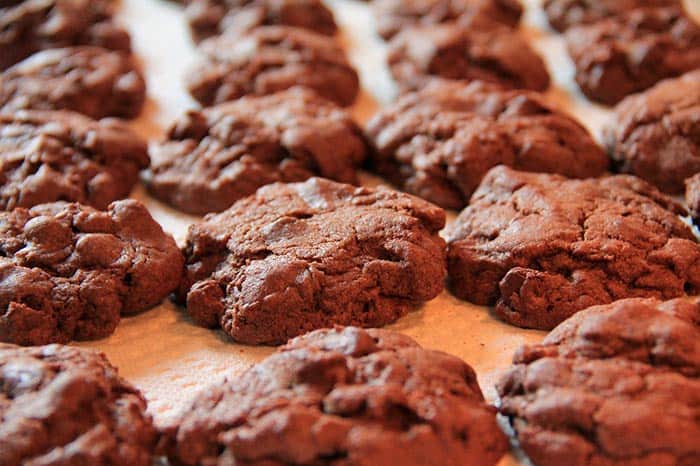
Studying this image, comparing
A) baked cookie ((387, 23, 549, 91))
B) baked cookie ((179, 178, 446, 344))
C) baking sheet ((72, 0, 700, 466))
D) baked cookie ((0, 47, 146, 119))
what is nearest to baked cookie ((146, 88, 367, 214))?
baking sheet ((72, 0, 700, 466))

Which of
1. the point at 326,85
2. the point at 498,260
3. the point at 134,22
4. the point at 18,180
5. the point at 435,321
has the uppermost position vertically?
the point at 134,22

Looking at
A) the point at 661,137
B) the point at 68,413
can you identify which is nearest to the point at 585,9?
the point at 661,137

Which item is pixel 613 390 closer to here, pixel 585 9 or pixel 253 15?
pixel 585 9

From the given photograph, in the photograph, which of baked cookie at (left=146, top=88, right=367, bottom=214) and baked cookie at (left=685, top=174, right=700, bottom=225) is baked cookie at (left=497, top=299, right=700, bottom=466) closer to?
baked cookie at (left=685, top=174, right=700, bottom=225)

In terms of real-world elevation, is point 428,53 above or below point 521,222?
above

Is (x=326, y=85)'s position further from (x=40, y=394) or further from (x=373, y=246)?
(x=40, y=394)

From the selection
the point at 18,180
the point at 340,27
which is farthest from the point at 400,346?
the point at 340,27

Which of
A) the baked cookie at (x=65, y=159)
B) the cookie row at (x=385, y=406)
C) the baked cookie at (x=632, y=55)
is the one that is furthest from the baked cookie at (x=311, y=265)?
the baked cookie at (x=632, y=55)
